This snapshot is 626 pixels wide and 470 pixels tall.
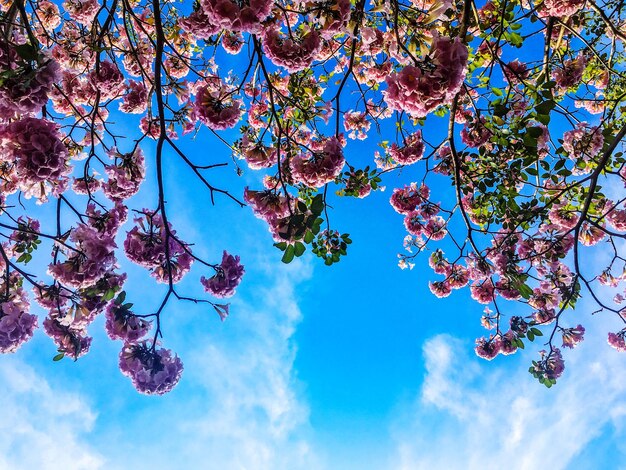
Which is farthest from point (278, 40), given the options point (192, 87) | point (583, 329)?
point (583, 329)

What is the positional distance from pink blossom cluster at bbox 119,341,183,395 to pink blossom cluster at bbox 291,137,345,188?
1833mm

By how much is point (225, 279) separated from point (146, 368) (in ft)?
2.99

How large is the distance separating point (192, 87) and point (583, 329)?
22.3ft

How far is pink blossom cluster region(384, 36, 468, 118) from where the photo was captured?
6.35ft

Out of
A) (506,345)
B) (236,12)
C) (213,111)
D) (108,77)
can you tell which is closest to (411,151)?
(213,111)

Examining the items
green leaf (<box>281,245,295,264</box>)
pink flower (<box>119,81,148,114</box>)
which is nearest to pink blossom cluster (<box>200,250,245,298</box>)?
green leaf (<box>281,245,295,264</box>)

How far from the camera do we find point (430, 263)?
6.16 metres

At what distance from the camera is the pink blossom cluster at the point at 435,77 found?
1936mm

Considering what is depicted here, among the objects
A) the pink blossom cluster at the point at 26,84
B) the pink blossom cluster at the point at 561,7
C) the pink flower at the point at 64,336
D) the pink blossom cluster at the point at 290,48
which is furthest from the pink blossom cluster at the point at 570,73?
the pink flower at the point at 64,336

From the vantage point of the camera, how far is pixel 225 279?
318 cm

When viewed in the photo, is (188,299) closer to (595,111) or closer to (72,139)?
(72,139)

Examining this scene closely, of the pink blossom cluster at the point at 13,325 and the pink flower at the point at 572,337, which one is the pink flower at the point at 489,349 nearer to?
the pink flower at the point at 572,337

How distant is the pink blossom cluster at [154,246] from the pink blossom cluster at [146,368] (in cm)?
57

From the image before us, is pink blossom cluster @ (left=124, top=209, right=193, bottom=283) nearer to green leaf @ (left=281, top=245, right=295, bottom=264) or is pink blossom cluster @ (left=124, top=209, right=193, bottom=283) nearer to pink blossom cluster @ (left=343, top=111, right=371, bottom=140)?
green leaf @ (left=281, top=245, right=295, bottom=264)
